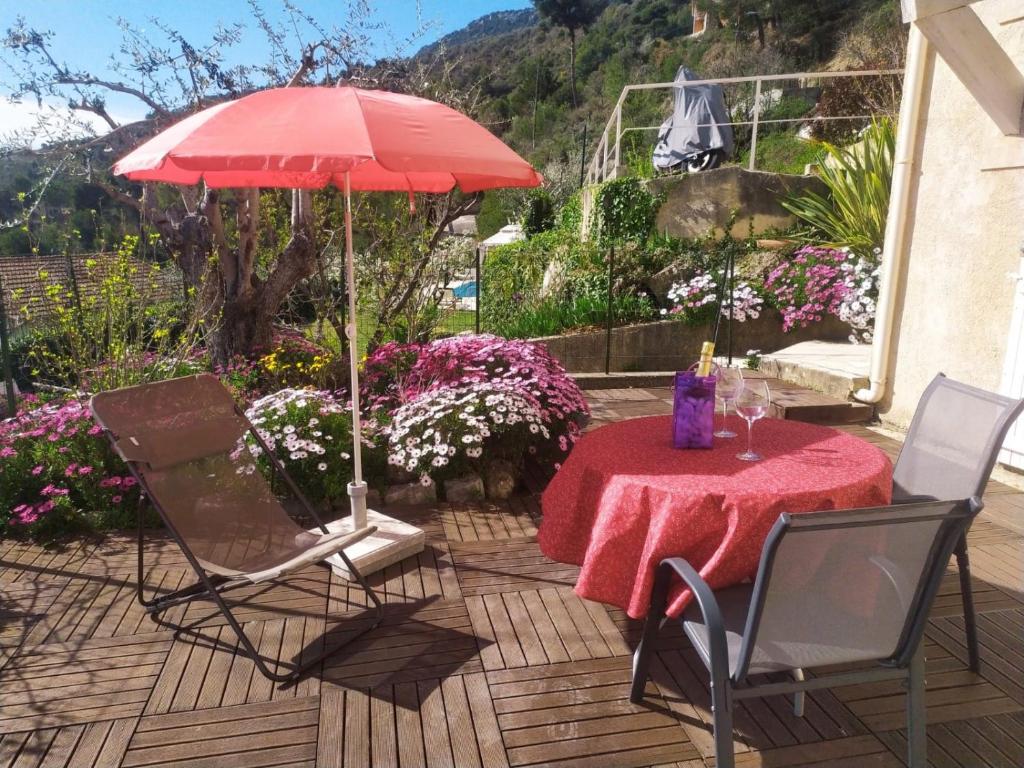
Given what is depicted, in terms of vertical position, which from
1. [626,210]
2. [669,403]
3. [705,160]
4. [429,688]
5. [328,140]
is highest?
[705,160]

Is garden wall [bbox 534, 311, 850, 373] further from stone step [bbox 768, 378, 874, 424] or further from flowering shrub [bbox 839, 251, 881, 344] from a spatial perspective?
stone step [bbox 768, 378, 874, 424]

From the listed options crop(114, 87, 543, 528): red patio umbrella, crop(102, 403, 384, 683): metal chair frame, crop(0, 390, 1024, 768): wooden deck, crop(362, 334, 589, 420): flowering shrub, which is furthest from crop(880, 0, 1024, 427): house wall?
crop(102, 403, 384, 683): metal chair frame

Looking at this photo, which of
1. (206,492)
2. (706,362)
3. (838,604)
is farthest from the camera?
(206,492)

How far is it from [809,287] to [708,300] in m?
1.05

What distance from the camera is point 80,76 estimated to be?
5004 millimetres

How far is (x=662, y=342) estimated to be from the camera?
304 inches

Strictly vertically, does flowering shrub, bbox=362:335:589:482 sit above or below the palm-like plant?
below

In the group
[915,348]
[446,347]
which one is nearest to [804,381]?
[915,348]

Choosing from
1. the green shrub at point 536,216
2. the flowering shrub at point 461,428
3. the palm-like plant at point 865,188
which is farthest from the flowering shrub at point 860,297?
the green shrub at point 536,216

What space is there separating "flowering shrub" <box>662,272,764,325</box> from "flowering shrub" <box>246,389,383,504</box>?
15.4ft

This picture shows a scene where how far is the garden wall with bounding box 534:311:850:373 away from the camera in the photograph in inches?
299

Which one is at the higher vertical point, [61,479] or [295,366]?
[295,366]

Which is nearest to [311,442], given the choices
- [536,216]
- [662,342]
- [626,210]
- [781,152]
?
[662,342]

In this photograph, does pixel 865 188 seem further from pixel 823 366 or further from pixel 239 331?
pixel 239 331
